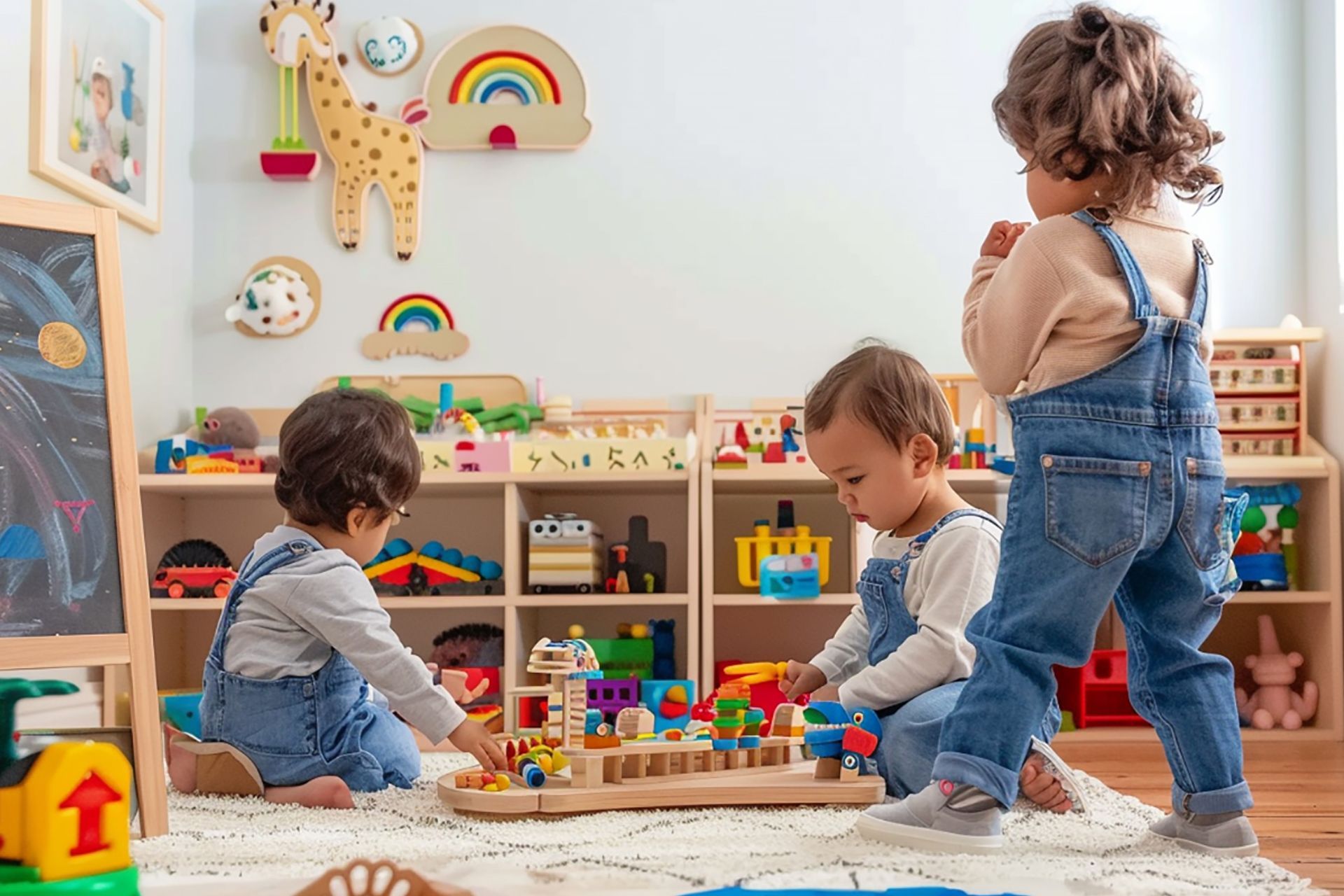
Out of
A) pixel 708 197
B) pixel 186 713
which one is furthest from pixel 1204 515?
pixel 708 197

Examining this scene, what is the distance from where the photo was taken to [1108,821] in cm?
149

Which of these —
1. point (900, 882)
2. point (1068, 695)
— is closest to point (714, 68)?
point (1068, 695)

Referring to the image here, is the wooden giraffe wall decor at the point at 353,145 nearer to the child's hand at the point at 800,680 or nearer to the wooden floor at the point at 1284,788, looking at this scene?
the child's hand at the point at 800,680

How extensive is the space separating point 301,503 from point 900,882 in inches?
36.7

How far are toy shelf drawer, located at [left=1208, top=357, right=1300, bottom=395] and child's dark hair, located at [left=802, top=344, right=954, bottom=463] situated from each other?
148 cm

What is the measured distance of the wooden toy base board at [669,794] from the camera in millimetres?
→ 1443

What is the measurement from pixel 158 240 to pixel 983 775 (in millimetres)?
2446

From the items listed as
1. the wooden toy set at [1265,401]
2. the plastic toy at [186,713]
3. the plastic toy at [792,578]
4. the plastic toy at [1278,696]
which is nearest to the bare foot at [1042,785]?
the plastic toy at [792,578]

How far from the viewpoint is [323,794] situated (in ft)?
5.13

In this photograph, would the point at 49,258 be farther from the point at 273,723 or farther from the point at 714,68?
the point at 714,68

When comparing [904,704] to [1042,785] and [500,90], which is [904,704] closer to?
[1042,785]

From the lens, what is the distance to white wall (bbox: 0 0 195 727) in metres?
2.45

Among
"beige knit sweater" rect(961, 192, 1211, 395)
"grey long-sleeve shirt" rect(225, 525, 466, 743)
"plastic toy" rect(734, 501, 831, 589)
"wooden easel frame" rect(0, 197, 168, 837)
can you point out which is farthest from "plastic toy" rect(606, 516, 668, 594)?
"beige knit sweater" rect(961, 192, 1211, 395)

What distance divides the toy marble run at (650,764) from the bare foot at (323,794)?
4.8 inches
